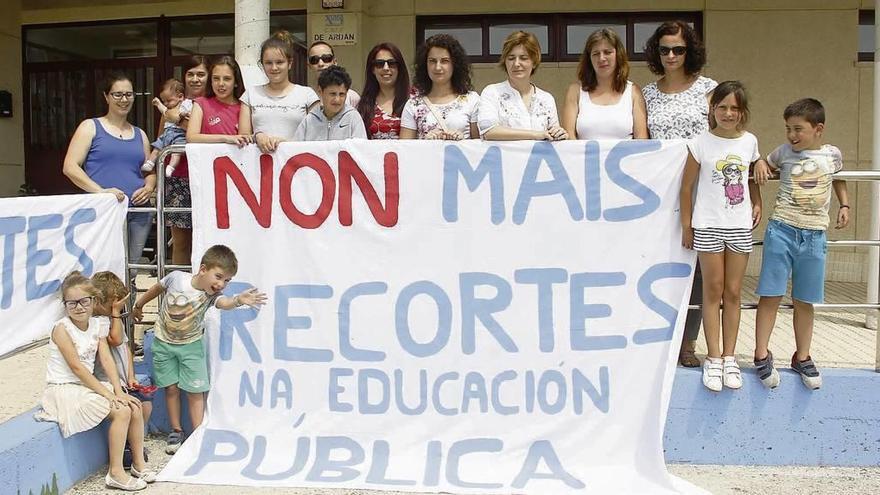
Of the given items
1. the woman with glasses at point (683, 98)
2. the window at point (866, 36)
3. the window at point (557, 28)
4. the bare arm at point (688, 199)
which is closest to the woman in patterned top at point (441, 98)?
the woman with glasses at point (683, 98)

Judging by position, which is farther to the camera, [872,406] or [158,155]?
[158,155]

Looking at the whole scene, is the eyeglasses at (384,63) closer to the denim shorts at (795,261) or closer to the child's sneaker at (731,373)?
the denim shorts at (795,261)

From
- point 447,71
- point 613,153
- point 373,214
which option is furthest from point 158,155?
point 613,153

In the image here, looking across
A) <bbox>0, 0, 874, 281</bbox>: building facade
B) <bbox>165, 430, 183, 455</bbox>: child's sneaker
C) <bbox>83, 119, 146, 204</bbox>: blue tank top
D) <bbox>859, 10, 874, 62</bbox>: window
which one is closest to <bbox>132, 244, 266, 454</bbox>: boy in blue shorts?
<bbox>165, 430, 183, 455</bbox>: child's sneaker

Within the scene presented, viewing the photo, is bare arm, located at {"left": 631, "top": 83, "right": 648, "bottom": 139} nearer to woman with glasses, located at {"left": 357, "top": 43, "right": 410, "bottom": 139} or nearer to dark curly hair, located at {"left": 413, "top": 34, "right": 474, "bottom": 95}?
dark curly hair, located at {"left": 413, "top": 34, "right": 474, "bottom": 95}

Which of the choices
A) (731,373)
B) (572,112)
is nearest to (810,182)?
(731,373)

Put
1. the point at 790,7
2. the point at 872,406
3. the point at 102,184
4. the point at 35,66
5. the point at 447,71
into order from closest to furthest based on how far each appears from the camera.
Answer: the point at 872,406 → the point at 447,71 → the point at 102,184 → the point at 790,7 → the point at 35,66

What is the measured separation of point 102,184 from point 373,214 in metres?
1.66

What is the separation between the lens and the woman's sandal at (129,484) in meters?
3.66

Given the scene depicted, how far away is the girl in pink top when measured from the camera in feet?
14.7

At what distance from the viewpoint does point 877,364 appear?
4.11m

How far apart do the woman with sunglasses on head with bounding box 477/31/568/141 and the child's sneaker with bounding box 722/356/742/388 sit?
4.54ft

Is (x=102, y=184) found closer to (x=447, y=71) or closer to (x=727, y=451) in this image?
(x=447, y=71)

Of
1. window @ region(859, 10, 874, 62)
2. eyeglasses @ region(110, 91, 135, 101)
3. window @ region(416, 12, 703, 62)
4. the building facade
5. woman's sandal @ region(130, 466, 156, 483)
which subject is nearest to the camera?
woman's sandal @ region(130, 466, 156, 483)
